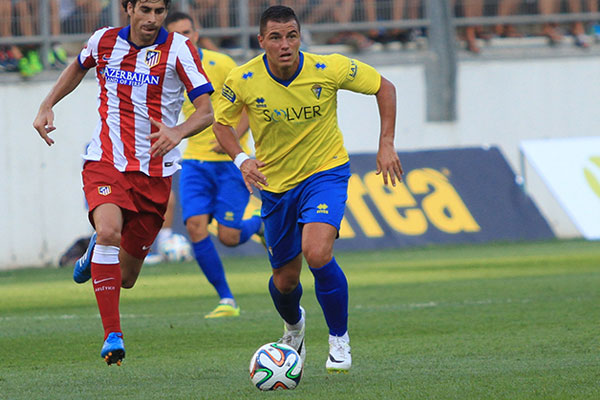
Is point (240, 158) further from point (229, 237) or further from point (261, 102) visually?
point (229, 237)

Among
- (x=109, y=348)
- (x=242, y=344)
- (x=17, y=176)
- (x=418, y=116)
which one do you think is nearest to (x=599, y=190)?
(x=418, y=116)

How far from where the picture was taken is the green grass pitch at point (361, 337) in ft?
17.6

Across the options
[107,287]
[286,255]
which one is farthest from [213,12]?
[107,287]

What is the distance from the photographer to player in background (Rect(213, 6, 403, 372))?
614 cm

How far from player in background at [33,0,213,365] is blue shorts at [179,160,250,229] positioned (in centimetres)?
303

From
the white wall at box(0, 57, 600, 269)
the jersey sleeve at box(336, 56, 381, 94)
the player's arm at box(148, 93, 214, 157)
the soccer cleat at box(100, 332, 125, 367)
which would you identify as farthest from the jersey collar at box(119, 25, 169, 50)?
the white wall at box(0, 57, 600, 269)

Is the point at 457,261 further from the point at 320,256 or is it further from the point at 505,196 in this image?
the point at 320,256

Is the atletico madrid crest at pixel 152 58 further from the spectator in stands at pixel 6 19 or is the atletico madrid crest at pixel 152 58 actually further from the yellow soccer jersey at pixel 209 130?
the spectator in stands at pixel 6 19

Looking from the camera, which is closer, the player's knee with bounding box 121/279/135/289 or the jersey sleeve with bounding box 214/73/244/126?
the jersey sleeve with bounding box 214/73/244/126

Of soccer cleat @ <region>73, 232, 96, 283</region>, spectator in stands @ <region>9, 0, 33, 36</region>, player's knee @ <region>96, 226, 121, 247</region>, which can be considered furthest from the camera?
spectator in stands @ <region>9, 0, 33, 36</region>

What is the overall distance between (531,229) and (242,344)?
38.7ft

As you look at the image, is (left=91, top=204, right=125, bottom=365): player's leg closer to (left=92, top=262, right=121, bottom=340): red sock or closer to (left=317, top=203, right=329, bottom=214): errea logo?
(left=92, top=262, right=121, bottom=340): red sock

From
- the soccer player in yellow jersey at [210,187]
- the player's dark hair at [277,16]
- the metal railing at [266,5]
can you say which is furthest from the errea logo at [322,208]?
the metal railing at [266,5]

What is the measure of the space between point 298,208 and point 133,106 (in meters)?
1.13
